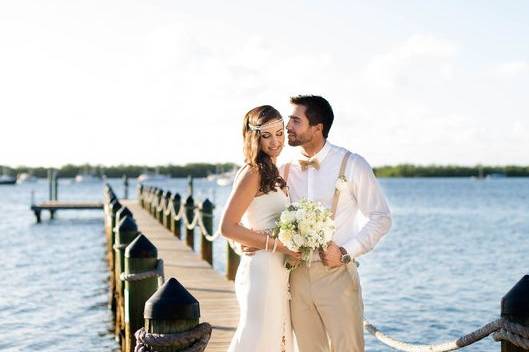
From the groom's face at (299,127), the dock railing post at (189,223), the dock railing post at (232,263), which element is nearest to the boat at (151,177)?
the dock railing post at (189,223)

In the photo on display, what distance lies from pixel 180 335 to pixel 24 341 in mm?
10832

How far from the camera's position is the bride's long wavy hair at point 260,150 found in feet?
15.5

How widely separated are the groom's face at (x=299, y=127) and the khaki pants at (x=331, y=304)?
2.44 ft

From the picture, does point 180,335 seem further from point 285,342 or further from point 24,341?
point 24,341

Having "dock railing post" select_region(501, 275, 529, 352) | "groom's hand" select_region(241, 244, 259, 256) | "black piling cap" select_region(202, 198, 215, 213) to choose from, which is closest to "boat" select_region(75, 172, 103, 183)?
"black piling cap" select_region(202, 198, 215, 213)

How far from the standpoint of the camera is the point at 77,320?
16062 mm

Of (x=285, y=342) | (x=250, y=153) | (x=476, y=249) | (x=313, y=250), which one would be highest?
(x=250, y=153)

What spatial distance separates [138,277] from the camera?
7.63m

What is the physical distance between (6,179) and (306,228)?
177 metres

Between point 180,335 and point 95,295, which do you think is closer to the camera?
point 180,335

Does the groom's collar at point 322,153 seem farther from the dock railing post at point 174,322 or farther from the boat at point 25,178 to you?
the boat at point 25,178

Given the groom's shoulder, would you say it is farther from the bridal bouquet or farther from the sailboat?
the sailboat

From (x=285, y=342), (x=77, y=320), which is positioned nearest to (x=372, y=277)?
(x=77, y=320)

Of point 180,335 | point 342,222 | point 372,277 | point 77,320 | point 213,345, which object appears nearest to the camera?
point 180,335
